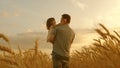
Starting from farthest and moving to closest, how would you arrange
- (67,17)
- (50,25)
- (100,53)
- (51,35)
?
1. (67,17)
2. (50,25)
3. (51,35)
4. (100,53)

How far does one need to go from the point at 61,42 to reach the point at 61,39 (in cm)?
7

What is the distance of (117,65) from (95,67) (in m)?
2.06

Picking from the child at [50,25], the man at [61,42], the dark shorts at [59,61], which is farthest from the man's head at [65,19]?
the dark shorts at [59,61]

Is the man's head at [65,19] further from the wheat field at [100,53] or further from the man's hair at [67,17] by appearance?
the wheat field at [100,53]

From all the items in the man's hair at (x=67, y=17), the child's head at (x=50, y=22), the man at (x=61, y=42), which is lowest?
the man at (x=61, y=42)

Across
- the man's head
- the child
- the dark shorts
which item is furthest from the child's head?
the dark shorts

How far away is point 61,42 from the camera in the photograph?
667 cm

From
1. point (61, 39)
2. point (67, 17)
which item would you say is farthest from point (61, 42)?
point (67, 17)

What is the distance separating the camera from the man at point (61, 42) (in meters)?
6.54

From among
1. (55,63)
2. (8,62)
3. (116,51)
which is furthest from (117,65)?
(55,63)


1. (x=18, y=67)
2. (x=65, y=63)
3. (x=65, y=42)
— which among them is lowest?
(x=65, y=63)

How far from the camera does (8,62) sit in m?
1.83

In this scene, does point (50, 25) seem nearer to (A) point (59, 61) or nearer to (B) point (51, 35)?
(B) point (51, 35)

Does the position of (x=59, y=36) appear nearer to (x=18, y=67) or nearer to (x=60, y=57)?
(x=60, y=57)
